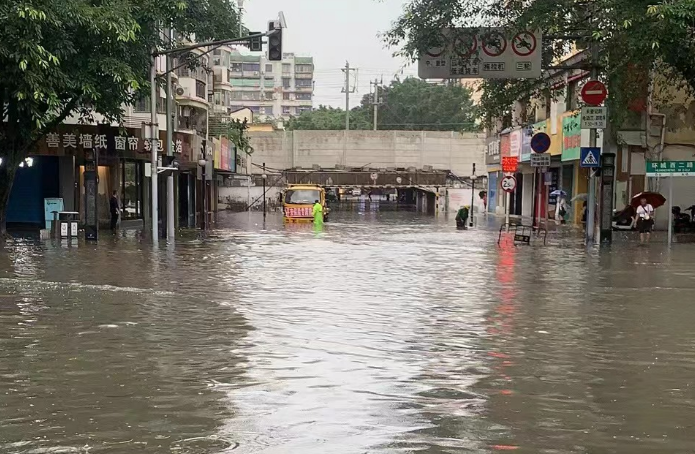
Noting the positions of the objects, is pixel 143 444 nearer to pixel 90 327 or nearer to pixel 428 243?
pixel 90 327

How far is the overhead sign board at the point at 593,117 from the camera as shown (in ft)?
85.8

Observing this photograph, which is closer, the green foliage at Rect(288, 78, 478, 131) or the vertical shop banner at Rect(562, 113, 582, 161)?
the vertical shop banner at Rect(562, 113, 582, 161)

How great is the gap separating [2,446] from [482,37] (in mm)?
22592

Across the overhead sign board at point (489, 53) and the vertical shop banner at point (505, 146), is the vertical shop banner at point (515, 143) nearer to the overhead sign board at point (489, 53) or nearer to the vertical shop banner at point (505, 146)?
the vertical shop banner at point (505, 146)

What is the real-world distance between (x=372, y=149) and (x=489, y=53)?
1776 inches

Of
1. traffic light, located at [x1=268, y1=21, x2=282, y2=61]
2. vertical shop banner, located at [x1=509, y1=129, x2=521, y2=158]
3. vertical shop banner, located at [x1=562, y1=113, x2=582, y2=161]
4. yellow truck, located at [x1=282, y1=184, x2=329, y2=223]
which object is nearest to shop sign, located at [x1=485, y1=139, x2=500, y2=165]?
vertical shop banner, located at [x1=509, y1=129, x2=521, y2=158]

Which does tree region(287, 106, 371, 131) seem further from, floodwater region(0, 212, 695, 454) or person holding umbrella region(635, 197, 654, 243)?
floodwater region(0, 212, 695, 454)

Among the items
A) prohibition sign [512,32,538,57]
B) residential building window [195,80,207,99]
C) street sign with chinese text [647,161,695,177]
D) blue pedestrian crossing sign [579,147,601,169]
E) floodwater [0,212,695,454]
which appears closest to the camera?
floodwater [0,212,695,454]

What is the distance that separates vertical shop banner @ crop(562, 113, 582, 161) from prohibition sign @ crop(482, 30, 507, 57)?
514 inches

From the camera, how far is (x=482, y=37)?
26.1 metres

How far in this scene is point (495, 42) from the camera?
26.0 m

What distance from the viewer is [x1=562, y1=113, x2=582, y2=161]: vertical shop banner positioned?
3875 cm

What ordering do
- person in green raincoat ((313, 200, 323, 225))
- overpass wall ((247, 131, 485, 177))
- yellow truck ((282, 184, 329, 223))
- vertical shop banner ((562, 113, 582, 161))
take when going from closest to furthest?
vertical shop banner ((562, 113, 582, 161))
person in green raincoat ((313, 200, 323, 225))
yellow truck ((282, 184, 329, 223))
overpass wall ((247, 131, 485, 177))

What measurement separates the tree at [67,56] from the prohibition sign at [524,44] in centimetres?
1007
